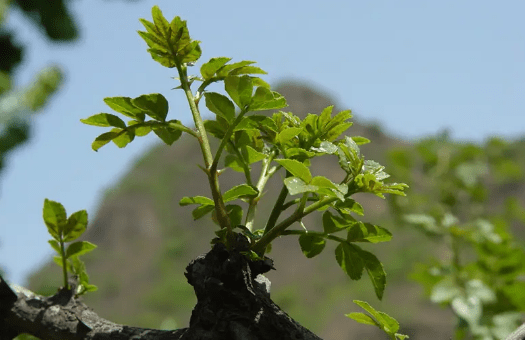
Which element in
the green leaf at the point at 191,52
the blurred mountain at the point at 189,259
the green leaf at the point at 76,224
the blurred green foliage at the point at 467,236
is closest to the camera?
the green leaf at the point at 191,52

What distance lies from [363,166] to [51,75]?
5630 mm

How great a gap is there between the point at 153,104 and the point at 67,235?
253mm

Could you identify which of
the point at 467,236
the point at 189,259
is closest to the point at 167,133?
the point at 467,236

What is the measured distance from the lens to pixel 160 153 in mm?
24688

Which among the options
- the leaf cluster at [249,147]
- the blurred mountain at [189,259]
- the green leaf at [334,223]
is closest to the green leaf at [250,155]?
the leaf cluster at [249,147]

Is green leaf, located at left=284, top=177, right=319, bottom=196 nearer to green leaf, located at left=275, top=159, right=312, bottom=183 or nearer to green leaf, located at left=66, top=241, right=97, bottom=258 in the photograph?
green leaf, located at left=275, top=159, right=312, bottom=183

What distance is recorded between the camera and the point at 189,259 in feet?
67.1

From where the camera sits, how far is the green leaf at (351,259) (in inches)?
22.5

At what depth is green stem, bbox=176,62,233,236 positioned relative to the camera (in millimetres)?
526

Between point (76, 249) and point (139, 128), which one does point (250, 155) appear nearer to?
point (139, 128)

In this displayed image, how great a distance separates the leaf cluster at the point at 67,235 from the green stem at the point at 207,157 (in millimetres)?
228

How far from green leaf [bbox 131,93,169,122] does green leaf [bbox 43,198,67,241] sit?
203 millimetres

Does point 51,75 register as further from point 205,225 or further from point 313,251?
point 205,225

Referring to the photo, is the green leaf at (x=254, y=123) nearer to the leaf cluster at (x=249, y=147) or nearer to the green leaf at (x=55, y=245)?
the leaf cluster at (x=249, y=147)
